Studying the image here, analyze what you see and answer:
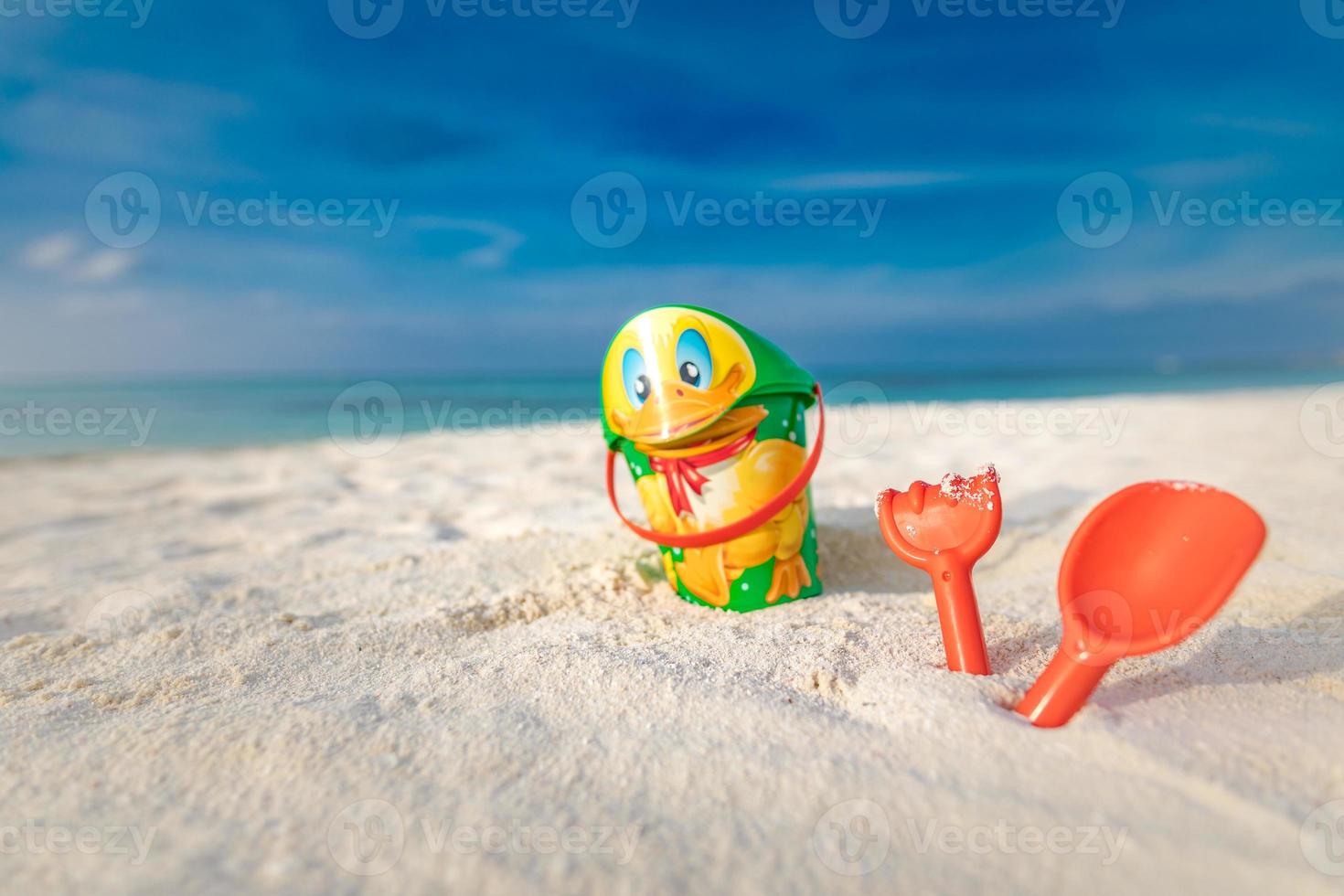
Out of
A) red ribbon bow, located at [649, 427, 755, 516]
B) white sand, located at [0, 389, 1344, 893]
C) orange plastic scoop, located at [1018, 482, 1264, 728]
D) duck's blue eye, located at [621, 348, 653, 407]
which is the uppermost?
duck's blue eye, located at [621, 348, 653, 407]

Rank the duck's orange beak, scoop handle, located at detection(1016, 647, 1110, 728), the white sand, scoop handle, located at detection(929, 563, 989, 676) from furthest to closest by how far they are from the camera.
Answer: the duck's orange beak → scoop handle, located at detection(929, 563, 989, 676) → scoop handle, located at detection(1016, 647, 1110, 728) → the white sand

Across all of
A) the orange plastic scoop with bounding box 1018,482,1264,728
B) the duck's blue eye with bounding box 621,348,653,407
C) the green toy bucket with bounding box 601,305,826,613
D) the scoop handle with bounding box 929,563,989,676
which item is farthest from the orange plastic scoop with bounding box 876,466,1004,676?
the duck's blue eye with bounding box 621,348,653,407

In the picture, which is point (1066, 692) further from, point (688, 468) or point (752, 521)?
point (688, 468)

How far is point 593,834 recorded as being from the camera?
114cm

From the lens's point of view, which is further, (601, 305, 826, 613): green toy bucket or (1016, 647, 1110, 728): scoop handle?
(601, 305, 826, 613): green toy bucket

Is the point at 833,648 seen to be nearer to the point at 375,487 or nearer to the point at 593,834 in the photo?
the point at 593,834

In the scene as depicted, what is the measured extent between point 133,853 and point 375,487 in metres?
4.09

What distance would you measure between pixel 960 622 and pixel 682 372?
1.00m

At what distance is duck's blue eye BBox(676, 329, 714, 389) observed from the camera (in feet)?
7.21

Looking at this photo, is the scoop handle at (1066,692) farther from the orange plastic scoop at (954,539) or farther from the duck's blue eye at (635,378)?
the duck's blue eye at (635,378)

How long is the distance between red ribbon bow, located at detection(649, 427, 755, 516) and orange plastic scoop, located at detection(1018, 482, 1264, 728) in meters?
0.97

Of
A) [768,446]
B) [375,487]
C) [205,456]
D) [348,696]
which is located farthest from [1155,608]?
[205,456]

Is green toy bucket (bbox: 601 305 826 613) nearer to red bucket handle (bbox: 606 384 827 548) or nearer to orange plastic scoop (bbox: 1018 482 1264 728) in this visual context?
red bucket handle (bbox: 606 384 827 548)

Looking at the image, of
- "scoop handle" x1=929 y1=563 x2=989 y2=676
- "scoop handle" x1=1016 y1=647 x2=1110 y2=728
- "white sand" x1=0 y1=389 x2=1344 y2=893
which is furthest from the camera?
"scoop handle" x1=929 y1=563 x2=989 y2=676
